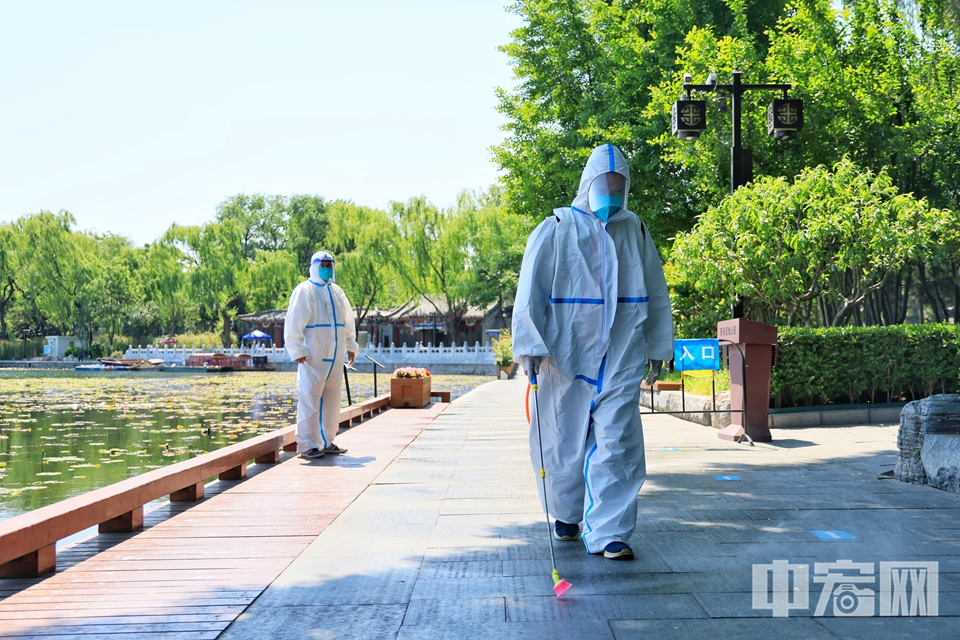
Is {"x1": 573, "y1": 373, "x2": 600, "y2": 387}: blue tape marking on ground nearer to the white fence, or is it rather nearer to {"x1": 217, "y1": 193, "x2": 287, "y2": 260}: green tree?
the white fence

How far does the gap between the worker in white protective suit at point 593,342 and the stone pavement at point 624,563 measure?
308mm

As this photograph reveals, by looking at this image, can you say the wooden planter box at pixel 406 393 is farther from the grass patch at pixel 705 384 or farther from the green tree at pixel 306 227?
the green tree at pixel 306 227

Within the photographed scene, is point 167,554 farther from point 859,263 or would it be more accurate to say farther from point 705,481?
point 859,263

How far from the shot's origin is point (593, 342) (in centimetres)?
401

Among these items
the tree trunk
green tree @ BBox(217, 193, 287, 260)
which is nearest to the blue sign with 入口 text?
the tree trunk

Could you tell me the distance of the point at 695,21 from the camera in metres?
20.7

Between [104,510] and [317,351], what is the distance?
11.9ft

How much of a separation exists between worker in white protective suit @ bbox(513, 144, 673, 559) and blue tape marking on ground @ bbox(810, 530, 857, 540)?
→ 40.0 inches

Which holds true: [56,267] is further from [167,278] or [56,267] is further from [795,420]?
[795,420]

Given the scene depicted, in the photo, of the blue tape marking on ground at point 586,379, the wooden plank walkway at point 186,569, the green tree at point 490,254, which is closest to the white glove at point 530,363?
the blue tape marking on ground at point 586,379

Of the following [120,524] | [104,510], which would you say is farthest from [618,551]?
[120,524]

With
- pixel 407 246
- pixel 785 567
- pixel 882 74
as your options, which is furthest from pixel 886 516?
pixel 407 246

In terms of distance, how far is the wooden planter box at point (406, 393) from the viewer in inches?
565

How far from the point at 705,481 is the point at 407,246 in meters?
46.4
